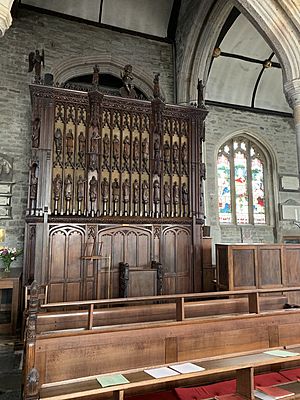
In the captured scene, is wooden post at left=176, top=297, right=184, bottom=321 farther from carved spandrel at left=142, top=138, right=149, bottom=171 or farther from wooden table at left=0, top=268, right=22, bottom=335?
carved spandrel at left=142, top=138, right=149, bottom=171

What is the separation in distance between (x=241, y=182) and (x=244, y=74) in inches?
129

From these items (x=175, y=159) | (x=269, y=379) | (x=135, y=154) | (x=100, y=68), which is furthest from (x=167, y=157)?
(x=269, y=379)

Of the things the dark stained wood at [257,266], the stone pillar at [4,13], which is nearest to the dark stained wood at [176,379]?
the dark stained wood at [257,266]

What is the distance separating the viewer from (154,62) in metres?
9.20

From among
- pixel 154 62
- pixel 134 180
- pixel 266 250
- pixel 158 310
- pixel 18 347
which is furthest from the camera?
pixel 154 62

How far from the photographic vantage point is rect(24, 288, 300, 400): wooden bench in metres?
2.46

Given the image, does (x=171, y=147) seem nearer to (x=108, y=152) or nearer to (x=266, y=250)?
(x=108, y=152)

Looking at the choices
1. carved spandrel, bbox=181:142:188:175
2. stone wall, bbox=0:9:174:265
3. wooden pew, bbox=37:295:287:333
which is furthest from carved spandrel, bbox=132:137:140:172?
wooden pew, bbox=37:295:287:333

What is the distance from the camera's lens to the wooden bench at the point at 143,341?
2459mm

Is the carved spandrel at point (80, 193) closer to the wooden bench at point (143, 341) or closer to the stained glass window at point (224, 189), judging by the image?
the wooden bench at point (143, 341)

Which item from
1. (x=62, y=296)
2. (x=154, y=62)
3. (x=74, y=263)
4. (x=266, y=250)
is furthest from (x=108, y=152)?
(x=154, y=62)

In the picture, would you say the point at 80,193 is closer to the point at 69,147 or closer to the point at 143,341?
the point at 69,147

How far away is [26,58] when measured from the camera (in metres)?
7.94

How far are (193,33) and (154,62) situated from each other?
1269 millimetres
